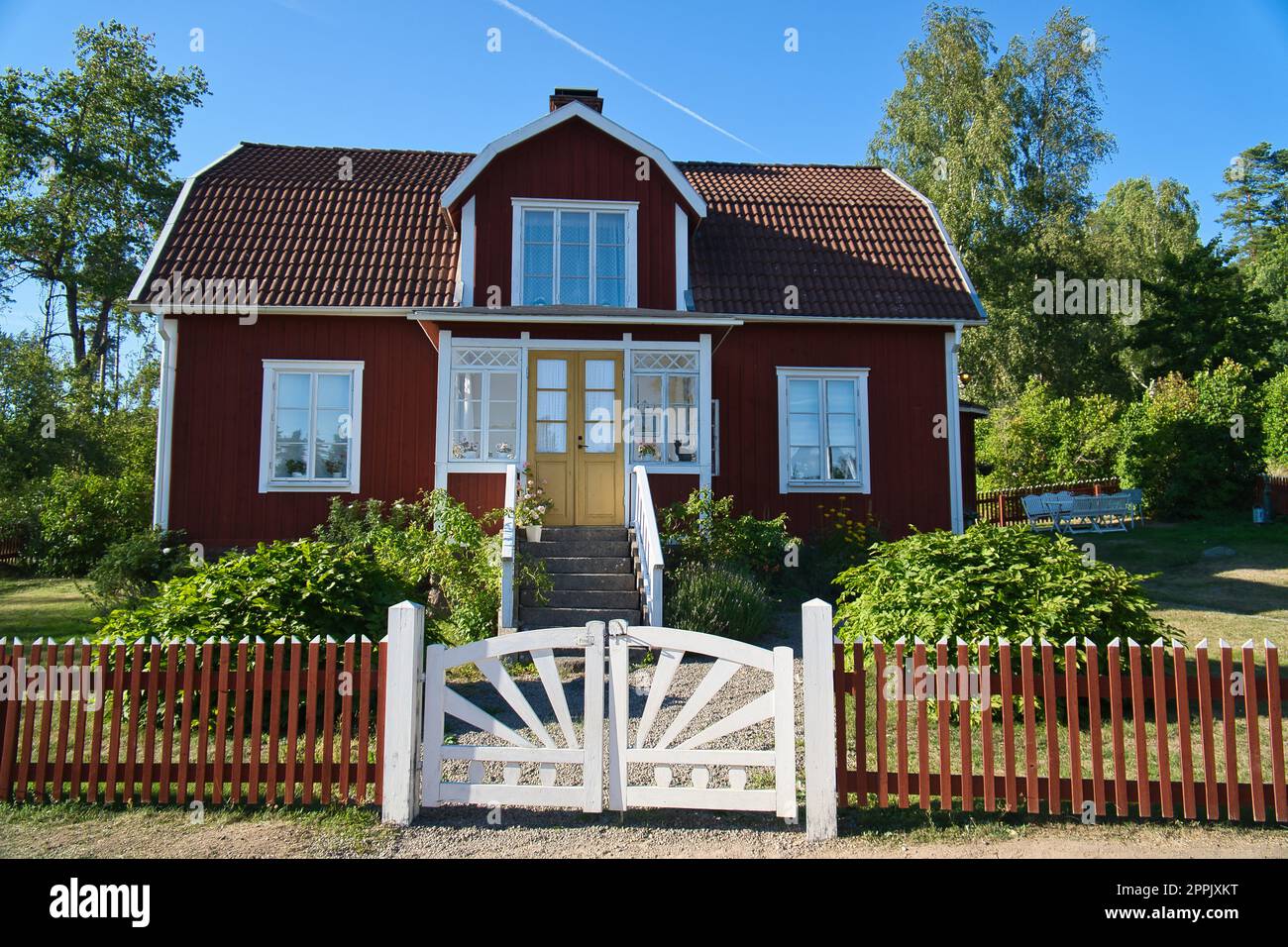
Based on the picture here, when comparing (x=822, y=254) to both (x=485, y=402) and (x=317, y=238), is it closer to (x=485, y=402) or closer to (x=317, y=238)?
(x=485, y=402)

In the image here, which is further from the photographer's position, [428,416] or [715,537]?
[428,416]

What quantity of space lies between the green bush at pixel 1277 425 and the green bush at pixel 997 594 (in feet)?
57.6

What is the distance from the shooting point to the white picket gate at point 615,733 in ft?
15.8

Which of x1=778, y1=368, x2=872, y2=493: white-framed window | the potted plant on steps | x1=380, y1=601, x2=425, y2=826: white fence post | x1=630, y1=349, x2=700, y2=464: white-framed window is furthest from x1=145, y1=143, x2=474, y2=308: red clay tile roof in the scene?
x1=380, y1=601, x2=425, y2=826: white fence post

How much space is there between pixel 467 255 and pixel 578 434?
3.25 m

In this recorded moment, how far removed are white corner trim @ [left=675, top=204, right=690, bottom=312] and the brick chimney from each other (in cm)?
333

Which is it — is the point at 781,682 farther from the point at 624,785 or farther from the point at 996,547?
the point at 996,547

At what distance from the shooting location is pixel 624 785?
16.1 feet

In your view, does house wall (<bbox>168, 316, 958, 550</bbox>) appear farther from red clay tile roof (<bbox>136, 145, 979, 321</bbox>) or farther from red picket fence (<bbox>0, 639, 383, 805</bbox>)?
red picket fence (<bbox>0, 639, 383, 805</bbox>)

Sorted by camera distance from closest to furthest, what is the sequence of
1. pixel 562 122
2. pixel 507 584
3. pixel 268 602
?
pixel 268 602 < pixel 507 584 < pixel 562 122

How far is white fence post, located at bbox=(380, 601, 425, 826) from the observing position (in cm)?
483

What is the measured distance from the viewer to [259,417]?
1251cm

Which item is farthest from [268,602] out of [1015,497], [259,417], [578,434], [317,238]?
[1015,497]
